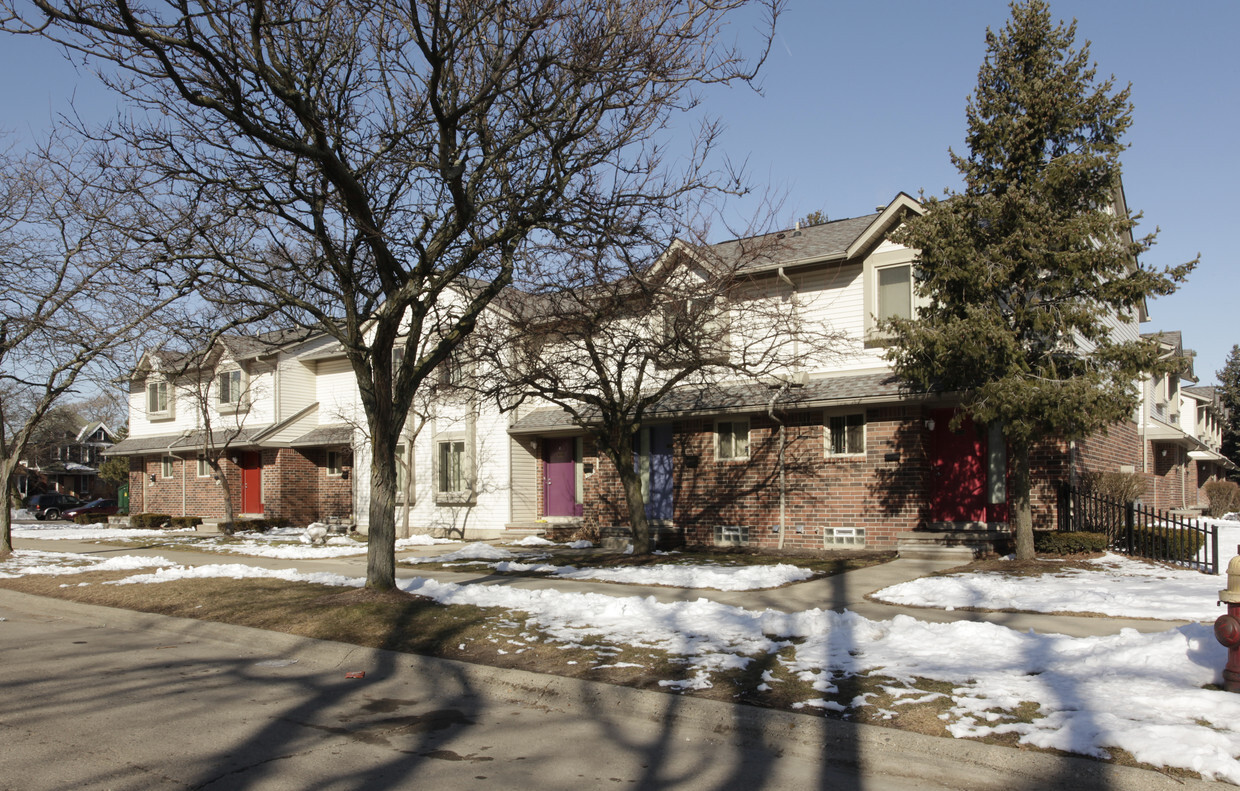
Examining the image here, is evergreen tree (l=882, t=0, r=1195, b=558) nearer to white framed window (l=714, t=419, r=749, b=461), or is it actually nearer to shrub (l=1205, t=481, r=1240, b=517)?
white framed window (l=714, t=419, r=749, b=461)

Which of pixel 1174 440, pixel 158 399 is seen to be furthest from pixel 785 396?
pixel 158 399

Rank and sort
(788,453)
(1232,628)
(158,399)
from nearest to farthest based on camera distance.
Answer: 1. (1232,628)
2. (788,453)
3. (158,399)

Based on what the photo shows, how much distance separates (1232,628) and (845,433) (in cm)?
1285

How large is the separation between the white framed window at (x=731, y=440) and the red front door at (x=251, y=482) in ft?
64.6

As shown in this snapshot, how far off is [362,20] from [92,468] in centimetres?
7104

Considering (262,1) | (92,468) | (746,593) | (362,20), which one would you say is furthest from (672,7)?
(92,468)

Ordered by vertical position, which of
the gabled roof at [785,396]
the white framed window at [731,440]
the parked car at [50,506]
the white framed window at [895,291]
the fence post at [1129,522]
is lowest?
the parked car at [50,506]

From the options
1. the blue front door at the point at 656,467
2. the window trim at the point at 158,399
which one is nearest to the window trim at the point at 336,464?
the window trim at the point at 158,399

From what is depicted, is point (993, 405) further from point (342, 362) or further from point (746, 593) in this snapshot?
point (342, 362)

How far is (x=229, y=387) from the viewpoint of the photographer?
33656 mm

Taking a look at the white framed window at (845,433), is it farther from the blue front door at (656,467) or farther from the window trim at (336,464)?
the window trim at (336,464)

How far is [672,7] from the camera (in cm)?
989

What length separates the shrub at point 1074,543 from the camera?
15.0m

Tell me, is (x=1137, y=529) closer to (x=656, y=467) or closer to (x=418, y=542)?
(x=656, y=467)
